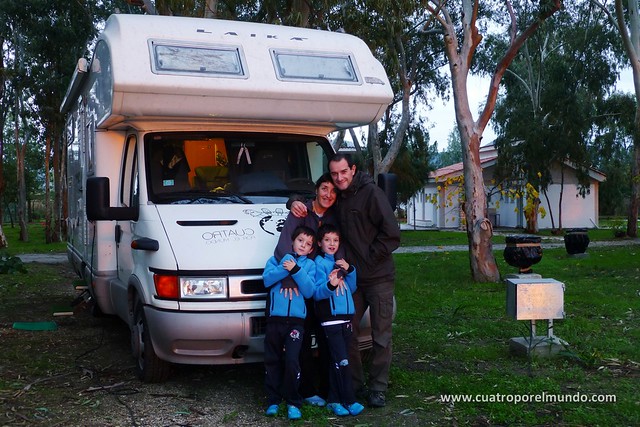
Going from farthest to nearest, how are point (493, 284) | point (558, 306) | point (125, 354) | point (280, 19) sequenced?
point (280, 19) → point (493, 284) → point (125, 354) → point (558, 306)

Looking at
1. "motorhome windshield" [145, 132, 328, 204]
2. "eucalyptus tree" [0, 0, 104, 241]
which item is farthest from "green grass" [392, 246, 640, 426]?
"eucalyptus tree" [0, 0, 104, 241]

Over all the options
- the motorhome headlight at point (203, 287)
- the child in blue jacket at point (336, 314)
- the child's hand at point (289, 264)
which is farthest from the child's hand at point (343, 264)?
the motorhome headlight at point (203, 287)

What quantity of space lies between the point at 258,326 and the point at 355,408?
0.94 metres

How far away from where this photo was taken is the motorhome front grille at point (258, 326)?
5.50m

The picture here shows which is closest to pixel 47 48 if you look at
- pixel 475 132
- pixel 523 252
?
pixel 475 132

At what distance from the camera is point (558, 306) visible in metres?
6.62

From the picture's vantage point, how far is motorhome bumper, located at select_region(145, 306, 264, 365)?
17.7ft

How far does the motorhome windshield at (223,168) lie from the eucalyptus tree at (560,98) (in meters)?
24.2

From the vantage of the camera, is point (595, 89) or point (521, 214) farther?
point (521, 214)

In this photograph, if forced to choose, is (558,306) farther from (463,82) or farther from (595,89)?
(595,89)

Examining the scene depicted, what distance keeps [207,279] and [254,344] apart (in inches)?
23.9

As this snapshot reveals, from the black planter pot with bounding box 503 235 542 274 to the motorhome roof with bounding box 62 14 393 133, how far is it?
271 centimetres

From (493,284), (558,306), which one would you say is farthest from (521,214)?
(558,306)

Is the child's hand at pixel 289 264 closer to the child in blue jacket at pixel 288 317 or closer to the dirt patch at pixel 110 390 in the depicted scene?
the child in blue jacket at pixel 288 317
